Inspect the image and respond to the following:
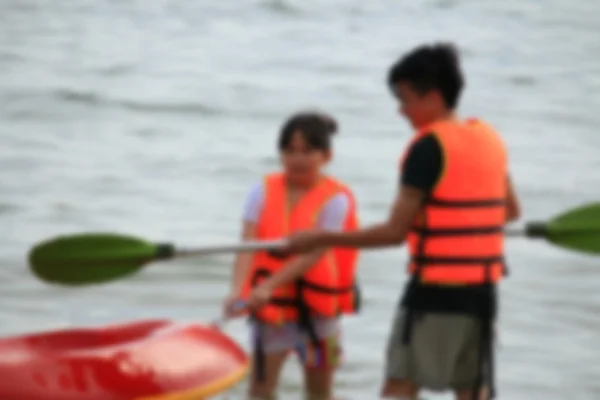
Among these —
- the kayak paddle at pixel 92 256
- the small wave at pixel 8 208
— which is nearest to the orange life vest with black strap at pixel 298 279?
the kayak paddle at pixel 92 256

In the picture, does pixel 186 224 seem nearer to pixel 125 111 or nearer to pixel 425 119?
pixel 125 111

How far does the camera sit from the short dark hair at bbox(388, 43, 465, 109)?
5430mm

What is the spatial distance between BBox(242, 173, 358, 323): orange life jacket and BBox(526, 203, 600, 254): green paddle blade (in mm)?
621

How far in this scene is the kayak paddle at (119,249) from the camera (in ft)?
18.9

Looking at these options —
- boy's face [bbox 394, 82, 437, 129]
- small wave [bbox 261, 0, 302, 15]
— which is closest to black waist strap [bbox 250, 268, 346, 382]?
boy's face [bbox 394, 82, 437, 129]

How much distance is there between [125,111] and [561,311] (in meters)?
6.20

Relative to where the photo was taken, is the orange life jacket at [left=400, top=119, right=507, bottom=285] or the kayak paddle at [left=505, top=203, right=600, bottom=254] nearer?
the orange life jacket at [left=400, top=119, right=507, bottom=285]

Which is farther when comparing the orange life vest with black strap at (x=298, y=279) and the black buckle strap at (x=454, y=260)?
the orange life vest with black strap at (x=298, y=279)

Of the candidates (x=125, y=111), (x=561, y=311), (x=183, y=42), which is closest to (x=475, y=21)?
(x=183, y=42)

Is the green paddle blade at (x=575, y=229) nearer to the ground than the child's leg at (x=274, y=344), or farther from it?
farther from it

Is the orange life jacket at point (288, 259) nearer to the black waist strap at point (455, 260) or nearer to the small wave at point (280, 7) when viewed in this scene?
the black waist strap at point (455, 260)

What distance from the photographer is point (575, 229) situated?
579cm

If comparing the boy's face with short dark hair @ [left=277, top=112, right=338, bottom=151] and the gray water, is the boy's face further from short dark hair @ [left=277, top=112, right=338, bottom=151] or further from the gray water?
the gray water

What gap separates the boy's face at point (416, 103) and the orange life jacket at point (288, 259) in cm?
62
